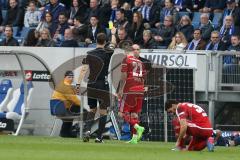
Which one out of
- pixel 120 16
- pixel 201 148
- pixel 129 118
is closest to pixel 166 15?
pixel 120 16

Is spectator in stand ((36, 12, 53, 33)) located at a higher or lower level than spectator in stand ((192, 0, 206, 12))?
lower

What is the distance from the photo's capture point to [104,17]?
2883 centimetres

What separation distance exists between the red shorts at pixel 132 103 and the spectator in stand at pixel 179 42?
2.57 metres

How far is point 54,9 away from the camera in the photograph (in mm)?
30188

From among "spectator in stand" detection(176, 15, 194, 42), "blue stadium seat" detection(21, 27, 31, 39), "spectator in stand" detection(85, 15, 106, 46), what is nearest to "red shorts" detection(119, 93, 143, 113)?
"spectator in stand" detection(176, 15, 194, 42)

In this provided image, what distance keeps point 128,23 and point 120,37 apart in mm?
1430

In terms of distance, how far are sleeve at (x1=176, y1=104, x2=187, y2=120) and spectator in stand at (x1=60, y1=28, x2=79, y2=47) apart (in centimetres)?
800

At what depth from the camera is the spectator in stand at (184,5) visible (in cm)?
2786

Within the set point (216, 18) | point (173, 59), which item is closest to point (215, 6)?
point (216, 18)

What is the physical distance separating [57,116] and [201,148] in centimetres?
644

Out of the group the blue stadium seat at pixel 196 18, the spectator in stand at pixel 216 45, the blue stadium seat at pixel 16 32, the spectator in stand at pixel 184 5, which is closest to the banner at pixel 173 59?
the spectator in stand at pixel 216 45

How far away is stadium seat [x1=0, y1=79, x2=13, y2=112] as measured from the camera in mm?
26438

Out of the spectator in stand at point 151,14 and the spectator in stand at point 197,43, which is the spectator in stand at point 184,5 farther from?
the spectator in stand at point 197,43

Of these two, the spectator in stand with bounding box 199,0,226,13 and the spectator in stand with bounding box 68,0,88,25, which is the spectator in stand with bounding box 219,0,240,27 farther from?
the spectator in stand with bounding box 68,0,88,25
